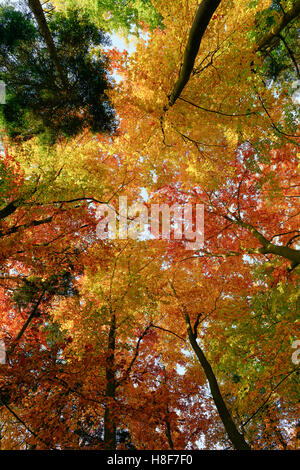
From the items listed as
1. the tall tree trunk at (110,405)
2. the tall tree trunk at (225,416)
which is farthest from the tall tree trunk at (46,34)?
the tall tree trunk at (225,416)

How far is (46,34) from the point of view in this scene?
5.63 meters

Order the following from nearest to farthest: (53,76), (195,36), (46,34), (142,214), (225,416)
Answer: (195,36) < (225,416) < (46,34) < (53,76) < (142,214)

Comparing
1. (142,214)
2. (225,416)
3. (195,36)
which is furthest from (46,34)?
(225,416)

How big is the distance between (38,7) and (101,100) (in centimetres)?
223

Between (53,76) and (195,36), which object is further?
(53,76)

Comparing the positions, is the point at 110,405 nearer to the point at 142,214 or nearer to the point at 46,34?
the point at 142,214

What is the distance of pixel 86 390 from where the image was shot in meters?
5.36

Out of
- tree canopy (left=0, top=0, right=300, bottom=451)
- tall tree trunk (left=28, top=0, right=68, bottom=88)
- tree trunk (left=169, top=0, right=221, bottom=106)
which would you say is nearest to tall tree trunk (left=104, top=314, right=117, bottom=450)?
tree canopy (left=0, top=0, right=300, bottom=451)

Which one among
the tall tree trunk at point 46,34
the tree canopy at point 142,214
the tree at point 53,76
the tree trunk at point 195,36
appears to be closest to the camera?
the tree trunk at point 195,36

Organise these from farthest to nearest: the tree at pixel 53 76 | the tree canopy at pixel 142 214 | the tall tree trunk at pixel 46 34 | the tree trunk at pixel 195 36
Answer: the tree at pixel 53 76 → the tall tree trunk at pixel 46 34 → the tree canopy at pixel 142 214 → the tree trunk at pixel 195 36

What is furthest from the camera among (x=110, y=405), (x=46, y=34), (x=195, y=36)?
(x=46, y=34)

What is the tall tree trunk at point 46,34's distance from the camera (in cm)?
527

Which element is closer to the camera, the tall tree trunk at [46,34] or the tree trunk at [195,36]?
the tree trunk at [195,36]

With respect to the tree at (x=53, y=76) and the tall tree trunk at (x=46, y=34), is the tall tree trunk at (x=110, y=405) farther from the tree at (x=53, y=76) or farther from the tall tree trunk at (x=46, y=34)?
the tall tree trunk at (x=46, y=34)
